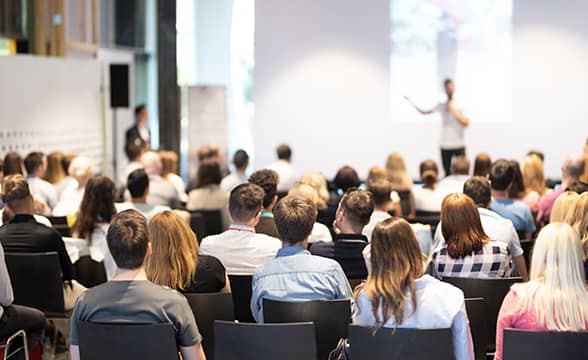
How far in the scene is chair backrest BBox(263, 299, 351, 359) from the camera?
386 centimetres

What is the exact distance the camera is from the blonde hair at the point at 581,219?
4586 millimetres

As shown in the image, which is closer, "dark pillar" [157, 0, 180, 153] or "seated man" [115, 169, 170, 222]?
"seated man" [115, 169, 170, 222]

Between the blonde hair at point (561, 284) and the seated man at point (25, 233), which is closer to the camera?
the blonde hair at point (561, 284)

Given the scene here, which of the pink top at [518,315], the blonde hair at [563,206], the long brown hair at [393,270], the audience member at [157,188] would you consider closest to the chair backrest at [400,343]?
the long brown hair at [393,270]

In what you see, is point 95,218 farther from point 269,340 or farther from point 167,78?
point 167,78

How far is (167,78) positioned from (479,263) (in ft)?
34.9

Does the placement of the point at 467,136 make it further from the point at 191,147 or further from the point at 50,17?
the point at 50,17

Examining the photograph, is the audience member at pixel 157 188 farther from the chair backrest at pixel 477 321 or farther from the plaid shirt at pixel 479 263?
the chair backrest at pixel 477 321

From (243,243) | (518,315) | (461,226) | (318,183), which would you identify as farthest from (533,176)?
(518,315)

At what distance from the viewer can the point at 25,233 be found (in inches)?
210

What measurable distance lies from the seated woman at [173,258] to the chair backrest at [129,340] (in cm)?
68

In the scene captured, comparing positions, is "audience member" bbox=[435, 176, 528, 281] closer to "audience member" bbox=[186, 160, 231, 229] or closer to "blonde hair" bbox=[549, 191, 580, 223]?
"blonde hair" bbox=[549, 191, 580, 223]

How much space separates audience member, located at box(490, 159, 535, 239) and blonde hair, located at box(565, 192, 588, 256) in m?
1.77

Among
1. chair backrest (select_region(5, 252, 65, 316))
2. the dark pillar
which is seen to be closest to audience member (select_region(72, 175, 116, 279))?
chair backrest (select_region(5, 252, 65, 316))
